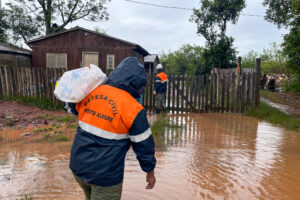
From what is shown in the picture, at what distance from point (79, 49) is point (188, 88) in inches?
519

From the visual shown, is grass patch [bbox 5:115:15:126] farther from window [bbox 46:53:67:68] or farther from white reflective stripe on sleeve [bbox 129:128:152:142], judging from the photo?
window [bbox 46:53:67:68]

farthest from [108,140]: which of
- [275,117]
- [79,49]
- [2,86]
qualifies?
[79,49]

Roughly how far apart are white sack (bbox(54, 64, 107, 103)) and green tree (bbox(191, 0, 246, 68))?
79.6ft

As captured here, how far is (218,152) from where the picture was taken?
5.30 metres

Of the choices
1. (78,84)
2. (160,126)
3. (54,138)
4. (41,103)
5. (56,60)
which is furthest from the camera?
(56,60)

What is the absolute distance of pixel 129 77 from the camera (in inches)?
87.0

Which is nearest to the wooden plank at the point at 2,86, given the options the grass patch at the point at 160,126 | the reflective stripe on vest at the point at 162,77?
the reflective stripe on vest at the point at 162,77

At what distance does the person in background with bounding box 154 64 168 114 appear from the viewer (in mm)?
9594

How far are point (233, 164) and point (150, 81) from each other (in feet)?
20.5

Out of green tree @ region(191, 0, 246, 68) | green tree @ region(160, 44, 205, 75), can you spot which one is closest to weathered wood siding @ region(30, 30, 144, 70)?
green tree @ region(191, 0, 246, 68)

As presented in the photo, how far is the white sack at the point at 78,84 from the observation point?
7.08 ft

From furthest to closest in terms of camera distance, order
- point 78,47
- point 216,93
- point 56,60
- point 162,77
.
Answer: point 56,60 → point 78,47 → point 216,93 → point 162,77

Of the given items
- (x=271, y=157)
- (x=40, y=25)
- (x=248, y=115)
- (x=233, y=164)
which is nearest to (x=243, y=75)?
(x=248, y=115)

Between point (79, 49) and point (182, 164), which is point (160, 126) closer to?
point (182, 164)
